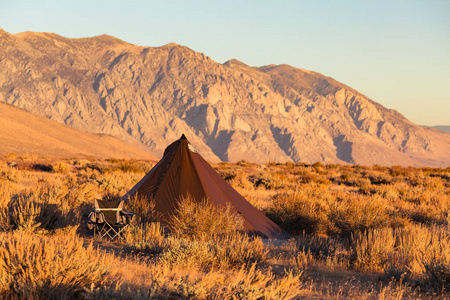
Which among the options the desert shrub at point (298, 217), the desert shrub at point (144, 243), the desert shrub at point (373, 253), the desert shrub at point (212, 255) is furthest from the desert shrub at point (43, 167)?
the desert shrub at point (373, 253)

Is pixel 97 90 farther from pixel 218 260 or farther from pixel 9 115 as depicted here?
pixel 218 260

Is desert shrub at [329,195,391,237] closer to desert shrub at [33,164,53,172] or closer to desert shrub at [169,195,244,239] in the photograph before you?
desert shrub at [169,195,244,239]

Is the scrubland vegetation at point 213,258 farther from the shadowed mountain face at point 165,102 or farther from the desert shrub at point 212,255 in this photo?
the shadowed mountain face at point 165,102

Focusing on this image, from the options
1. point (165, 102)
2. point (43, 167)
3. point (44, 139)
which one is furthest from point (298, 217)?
point (165, 102)

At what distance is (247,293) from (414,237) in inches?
202

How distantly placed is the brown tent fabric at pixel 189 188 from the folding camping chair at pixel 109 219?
52.2 inches

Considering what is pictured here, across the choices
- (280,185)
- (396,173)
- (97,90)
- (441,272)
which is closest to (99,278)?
(441,272)

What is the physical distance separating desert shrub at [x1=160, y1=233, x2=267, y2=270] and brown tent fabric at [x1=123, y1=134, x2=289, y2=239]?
3237 mm

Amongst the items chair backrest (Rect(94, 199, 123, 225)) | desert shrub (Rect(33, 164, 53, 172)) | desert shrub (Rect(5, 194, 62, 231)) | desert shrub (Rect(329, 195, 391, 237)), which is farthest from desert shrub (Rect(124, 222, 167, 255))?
desert shrub (Rect(33, 164, 53, 172))

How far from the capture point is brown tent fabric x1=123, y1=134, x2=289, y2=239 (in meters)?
10.9

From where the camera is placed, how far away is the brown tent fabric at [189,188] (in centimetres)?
1089

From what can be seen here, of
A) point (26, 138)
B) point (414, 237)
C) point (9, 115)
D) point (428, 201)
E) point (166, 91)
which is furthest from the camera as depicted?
point (166, 91)

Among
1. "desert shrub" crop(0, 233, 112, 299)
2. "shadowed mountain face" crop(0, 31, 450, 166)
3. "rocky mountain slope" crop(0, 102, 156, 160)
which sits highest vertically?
"shadowed mountain face" crop(0, 31, 450, 166)

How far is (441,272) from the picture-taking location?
657cm
